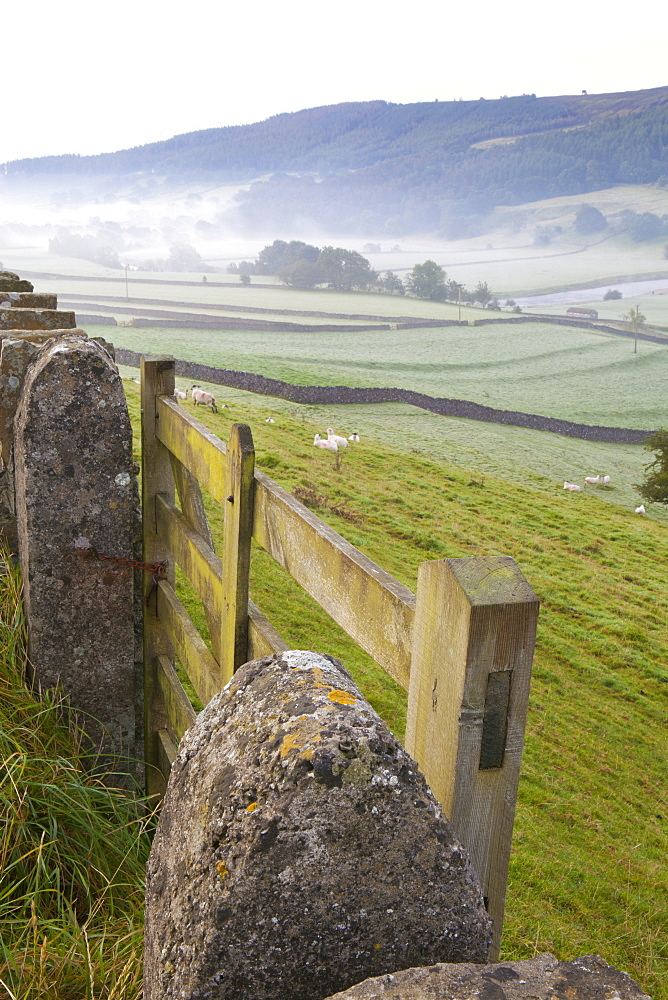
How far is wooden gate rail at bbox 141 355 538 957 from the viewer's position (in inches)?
64.8

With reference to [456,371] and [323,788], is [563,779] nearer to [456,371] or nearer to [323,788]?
[323,788]

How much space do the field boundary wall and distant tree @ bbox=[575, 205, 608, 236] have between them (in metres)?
A: 123

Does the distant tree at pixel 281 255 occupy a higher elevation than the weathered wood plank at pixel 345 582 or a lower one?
higher

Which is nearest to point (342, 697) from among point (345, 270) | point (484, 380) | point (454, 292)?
point (484, 380)

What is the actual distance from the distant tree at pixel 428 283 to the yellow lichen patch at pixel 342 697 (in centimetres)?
10411

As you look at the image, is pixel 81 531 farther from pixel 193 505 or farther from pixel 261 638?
pixel 261 638

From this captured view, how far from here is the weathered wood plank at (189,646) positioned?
12.0 ft

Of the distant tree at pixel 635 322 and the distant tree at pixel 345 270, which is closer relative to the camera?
the distant tree at pixel 635 322

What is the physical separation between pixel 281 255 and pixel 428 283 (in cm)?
2994

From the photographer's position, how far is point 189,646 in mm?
4074

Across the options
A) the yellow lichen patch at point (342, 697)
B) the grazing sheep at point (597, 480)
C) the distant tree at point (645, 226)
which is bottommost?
the grazing sheep at point (597, 480)

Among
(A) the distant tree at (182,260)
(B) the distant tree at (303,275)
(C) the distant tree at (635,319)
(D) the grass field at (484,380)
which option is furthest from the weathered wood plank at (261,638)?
(A) the distant tree at (182,260)

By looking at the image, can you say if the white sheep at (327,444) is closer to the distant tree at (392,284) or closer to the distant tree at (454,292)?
the distant tree at (454,292)

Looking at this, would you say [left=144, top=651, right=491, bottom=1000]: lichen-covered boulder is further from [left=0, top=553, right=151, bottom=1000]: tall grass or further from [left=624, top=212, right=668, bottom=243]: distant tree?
[left=624, top=212, right=668, bottom=243]: distant tree
